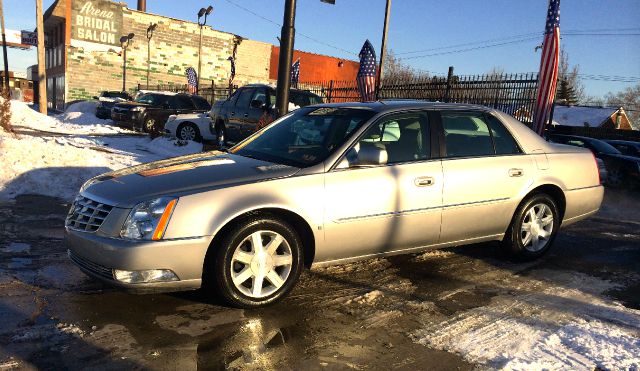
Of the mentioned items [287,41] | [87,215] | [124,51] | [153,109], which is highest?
[124,51]

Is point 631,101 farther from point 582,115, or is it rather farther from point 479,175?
point 479,175

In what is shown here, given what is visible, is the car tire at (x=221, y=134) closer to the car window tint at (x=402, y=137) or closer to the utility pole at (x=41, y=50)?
the car window tint at (x=402, y=137)

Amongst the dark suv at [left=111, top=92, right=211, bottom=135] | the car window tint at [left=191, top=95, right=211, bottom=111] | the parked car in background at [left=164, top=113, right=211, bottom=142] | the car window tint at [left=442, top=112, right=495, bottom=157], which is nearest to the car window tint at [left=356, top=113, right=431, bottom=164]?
the car window tint at [left=442, top=112, right=495, bottom=157]

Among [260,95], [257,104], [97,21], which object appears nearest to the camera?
[257,104]

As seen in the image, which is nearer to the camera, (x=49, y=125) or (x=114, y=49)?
(x=49, y=125)

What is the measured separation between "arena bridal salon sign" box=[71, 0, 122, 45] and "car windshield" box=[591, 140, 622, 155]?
32.4 m

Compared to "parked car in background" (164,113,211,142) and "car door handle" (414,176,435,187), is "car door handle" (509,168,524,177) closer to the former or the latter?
"car door handle" (414,176,435,187)

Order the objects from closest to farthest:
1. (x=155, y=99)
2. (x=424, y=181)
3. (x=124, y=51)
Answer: (x=424, y=181) < (x=155, y=99) < (x=124, y=51)

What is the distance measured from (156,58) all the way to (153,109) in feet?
68.0

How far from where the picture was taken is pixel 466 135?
488 cm

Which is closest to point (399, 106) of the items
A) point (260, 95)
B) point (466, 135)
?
point (466, 135)

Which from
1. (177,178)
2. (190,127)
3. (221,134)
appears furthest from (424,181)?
(190,127)

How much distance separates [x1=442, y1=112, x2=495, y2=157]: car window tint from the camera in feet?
15.6

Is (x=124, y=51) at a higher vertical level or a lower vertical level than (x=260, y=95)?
higher
